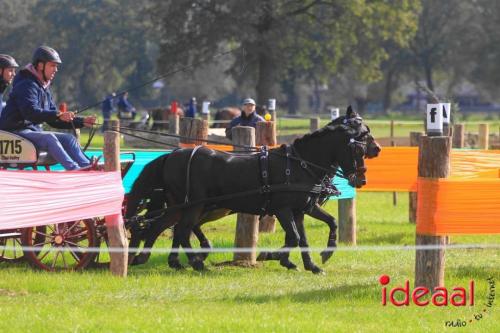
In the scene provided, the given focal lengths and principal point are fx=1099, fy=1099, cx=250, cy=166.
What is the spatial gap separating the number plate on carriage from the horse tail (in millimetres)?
1445

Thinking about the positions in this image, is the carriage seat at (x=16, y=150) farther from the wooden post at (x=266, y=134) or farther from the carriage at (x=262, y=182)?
the wooden post at (x=266, y=134)

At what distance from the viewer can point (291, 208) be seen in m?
12.9

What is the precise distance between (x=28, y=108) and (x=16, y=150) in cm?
Result: 49

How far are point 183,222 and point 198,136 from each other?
9.29 ft

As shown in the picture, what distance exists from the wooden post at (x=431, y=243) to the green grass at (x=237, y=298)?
1.61 ft

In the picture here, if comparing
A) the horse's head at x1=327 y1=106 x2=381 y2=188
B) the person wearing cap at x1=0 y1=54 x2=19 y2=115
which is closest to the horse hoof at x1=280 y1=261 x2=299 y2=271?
the horse's head at x1=327 y1=106 x2=381 y2=188

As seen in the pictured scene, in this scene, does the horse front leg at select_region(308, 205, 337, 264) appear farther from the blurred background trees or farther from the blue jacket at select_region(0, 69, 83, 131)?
the blurred background trees

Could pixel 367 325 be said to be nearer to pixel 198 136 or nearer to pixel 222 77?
pixel 198 136

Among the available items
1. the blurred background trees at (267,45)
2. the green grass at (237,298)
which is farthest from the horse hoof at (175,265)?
the blurred background trees at (267,45)

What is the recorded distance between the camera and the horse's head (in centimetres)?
1296

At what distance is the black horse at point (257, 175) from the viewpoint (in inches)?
509

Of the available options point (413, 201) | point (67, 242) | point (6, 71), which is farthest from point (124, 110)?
point (67, 242)

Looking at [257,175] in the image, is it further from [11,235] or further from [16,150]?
[11,235]

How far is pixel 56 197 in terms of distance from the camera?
11109 mm
